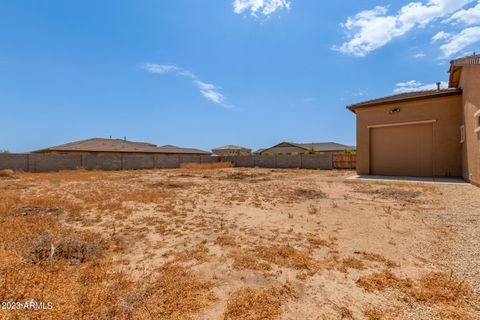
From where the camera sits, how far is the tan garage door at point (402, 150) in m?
10.4

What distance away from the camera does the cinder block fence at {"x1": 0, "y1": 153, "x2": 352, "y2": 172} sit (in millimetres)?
15759

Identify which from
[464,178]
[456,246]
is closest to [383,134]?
[464,178]

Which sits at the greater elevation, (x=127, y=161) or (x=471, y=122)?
(x=471, y=122)

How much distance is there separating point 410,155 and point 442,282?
10.7 m

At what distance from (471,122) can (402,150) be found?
3489 millimetres

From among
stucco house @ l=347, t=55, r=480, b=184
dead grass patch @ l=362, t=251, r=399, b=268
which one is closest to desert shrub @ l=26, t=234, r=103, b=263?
dead grass patch @ l=362, t=251, r=399, b=268

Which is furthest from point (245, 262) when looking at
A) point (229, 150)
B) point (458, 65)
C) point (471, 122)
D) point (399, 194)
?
point (229, 150)

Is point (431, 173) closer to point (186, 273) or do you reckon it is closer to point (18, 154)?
point (186, 273)

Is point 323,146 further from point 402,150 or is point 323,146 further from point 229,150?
point 402,150

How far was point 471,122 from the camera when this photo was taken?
25.1ft

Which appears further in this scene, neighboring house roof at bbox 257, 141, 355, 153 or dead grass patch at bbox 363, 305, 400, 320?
neighboring house roof at bbox 257, 141, 355, 153

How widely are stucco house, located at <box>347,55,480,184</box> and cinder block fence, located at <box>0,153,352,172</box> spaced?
752 centimetres

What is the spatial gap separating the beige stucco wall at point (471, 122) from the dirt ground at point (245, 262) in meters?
3.00

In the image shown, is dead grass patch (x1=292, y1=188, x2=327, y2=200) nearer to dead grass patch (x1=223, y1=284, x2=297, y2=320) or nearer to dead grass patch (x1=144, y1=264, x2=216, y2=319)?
dead grass patch (x1=223, y1=284, x2=297, y2=320)
